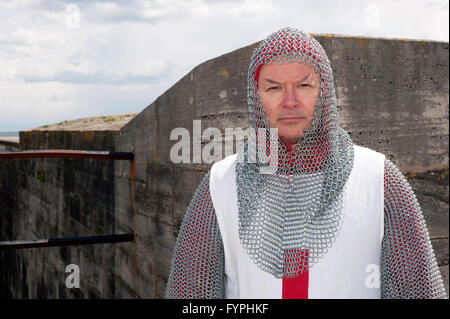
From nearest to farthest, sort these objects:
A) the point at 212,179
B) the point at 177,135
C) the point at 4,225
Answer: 1. the point at 212,179
2. the point at 177,135
3. the point at 4,225

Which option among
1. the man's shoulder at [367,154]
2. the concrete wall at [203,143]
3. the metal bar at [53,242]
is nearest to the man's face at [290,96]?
the man's shoulder at [367,154]

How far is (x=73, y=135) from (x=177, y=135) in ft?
10.1

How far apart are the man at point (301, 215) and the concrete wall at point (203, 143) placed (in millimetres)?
1239

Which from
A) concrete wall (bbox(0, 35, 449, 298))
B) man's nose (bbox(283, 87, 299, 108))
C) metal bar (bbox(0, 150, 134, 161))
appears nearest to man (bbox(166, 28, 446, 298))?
man's nose (bbox(283, 87, 299, 108))

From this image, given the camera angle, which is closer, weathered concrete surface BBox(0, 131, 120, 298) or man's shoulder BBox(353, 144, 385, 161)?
man's shoulder BBox(353, 144, 385, 161)

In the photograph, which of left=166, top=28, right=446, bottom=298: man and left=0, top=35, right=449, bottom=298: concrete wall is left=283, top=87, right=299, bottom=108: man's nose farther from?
left=0, top=35, right=449, bottom=298: concrete wall

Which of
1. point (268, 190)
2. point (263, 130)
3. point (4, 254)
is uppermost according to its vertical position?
point (263, 130)

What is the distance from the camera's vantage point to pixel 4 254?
37.3 ft

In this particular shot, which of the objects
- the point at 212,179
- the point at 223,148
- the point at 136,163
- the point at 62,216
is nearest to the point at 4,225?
the point at 62,216

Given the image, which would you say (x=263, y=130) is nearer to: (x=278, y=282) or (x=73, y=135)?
(x=278, y=282)

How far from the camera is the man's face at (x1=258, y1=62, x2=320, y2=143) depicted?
73.5 inches

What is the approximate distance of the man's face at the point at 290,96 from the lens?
6.12 ft

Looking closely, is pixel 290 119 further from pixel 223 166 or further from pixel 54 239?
pixel 54 239

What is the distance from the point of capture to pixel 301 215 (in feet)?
6.25
